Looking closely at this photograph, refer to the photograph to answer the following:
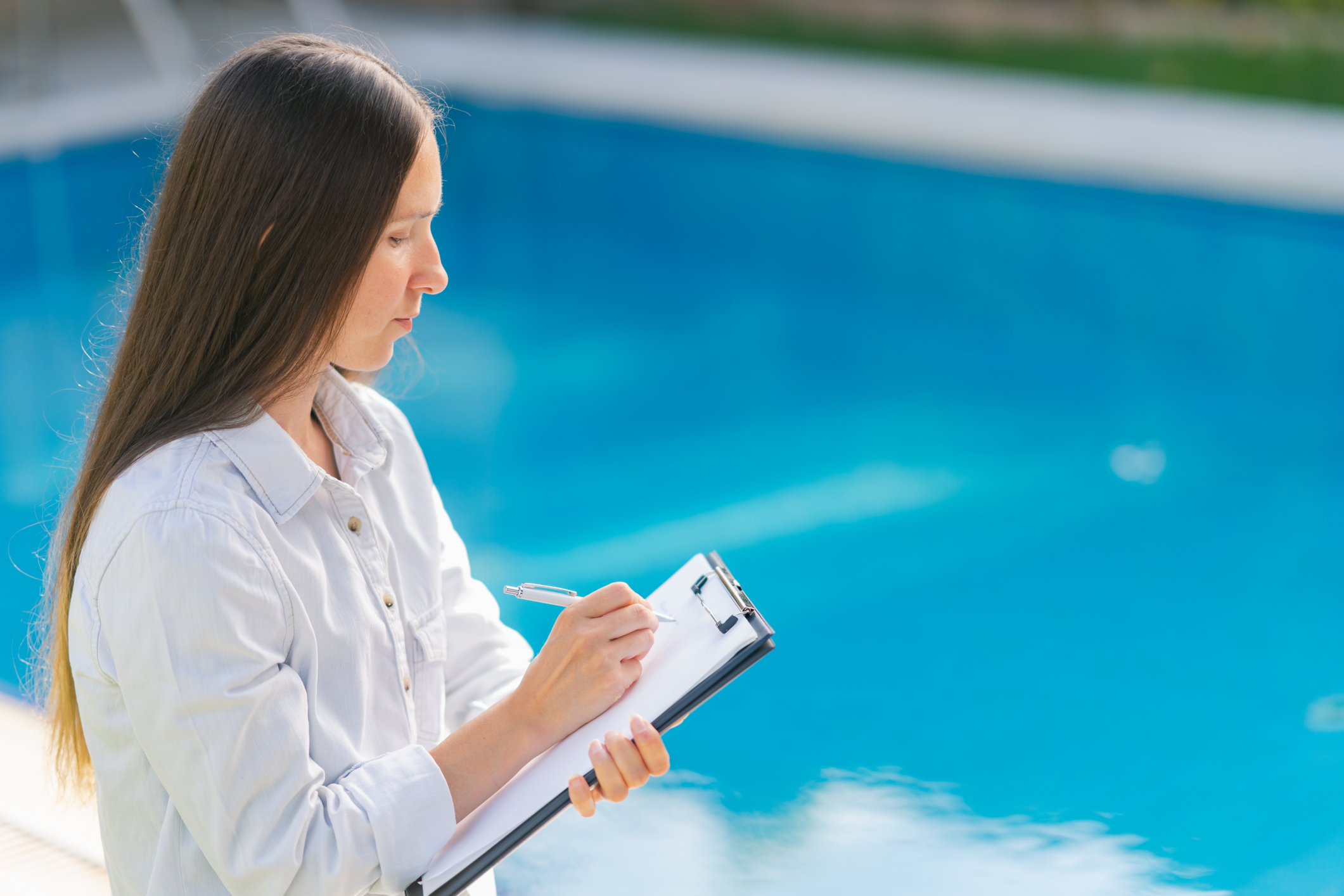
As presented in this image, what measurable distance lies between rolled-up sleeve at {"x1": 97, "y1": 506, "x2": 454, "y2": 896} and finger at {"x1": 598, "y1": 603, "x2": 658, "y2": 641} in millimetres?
222

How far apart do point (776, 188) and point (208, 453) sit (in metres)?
5.76

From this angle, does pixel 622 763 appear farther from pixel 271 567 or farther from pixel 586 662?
pixel 271 567

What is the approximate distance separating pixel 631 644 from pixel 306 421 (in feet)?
1.18

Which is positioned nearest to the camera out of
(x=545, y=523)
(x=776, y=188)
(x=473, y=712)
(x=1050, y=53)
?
(x=473, y=712)

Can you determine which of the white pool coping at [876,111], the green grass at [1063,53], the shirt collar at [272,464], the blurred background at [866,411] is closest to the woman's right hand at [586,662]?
the shirt collar at [272,464]

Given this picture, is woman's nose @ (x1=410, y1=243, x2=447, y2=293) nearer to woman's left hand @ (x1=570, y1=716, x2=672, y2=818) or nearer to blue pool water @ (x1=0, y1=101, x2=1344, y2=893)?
woman's left hand @ (x1=570, y1=716, x2=672, y2=818)

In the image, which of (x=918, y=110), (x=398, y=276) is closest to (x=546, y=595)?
(x=398, y=276)

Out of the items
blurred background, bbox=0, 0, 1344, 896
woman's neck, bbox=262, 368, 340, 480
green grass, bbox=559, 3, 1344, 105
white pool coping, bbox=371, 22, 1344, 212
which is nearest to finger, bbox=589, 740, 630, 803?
woman's neck, bbox=262, 368, 340, 480

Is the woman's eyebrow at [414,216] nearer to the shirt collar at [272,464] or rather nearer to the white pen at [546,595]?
the shirt collar at [272,464]

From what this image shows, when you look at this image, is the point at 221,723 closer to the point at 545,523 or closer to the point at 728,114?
the point at 545,523

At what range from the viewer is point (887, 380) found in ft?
14.8

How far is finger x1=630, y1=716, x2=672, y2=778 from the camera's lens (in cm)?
101

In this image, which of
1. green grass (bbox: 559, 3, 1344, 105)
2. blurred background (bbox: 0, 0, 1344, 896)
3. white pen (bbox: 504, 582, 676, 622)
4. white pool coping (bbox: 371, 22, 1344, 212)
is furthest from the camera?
green grass (bbox: 559, 3, 1344, 105)

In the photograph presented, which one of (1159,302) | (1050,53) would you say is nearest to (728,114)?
(1159,302)
